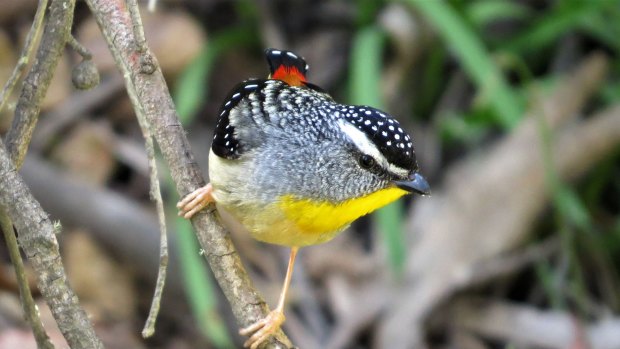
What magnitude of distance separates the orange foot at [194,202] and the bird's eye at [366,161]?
1.47 feet

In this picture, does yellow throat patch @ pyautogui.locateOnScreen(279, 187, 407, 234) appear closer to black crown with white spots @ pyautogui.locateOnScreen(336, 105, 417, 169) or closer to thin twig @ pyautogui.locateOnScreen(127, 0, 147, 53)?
black crown with white spots @ pyautogui.locateOnScreen(336, 105, 417, 169)

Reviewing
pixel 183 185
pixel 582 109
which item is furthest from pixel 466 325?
pixel 183 185

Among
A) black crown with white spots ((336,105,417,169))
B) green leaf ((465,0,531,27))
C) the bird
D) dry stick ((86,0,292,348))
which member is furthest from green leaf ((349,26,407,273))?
dry stick ((86,0,292,348))

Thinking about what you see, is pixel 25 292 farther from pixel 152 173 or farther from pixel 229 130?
pixel 229 130

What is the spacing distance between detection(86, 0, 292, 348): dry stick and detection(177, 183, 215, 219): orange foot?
0.15 ft

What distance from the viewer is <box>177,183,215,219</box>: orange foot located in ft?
8.24

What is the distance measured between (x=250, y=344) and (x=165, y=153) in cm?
57

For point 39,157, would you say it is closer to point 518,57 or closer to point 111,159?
point 111,159

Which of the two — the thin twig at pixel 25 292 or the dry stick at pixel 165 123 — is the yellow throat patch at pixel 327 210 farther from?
the thin twig at pixel 25 292

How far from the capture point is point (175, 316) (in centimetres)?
508

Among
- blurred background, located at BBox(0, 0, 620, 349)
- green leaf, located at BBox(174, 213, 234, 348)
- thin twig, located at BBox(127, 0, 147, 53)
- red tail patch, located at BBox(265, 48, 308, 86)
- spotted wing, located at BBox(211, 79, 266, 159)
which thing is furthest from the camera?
blurred background, located at BBox(0, 0, 620, 349)

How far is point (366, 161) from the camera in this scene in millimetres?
2752

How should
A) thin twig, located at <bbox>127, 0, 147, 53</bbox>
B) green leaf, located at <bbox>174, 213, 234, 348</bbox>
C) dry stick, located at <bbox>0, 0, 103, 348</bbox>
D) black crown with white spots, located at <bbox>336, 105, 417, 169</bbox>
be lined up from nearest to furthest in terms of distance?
dry stick, located at <bbox>0, 0, 103, 348</bbox>, thin twig, located at <bbox>127, 0, 147, 53</bbox>, black crown with white spots, located at <bbox>336, 105, 417, 169</bbox>, green leaf, located at <bbox>174, 213, 234, 348</bbox>

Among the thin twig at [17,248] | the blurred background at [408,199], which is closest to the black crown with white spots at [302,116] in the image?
the thin twig at [17,248]
